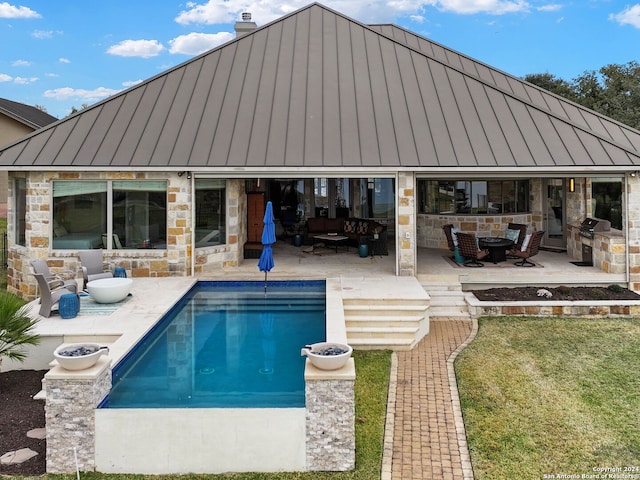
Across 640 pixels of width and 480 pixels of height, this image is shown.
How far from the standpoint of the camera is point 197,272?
12.5 m

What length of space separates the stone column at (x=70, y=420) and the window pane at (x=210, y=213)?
742cm

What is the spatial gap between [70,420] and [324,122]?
9.31 m

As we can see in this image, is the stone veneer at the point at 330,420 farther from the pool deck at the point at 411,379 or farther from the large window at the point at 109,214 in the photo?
the large window at the point at 109,214

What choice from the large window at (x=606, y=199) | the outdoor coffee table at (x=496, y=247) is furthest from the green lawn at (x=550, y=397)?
the large window at (x=606, y=199)

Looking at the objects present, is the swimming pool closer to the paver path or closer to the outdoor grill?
the paver path

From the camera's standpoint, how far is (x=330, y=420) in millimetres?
5188

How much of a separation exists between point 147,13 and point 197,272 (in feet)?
94.6

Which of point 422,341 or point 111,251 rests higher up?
point 111,251

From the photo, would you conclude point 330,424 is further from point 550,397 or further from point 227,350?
point 550,397

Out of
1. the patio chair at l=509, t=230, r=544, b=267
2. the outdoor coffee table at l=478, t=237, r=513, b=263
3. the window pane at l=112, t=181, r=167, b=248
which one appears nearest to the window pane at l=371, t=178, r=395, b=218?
the outdoor coffee table at l=478, t=237, r=513, b=263

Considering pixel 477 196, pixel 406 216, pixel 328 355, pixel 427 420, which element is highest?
pixel 477 196

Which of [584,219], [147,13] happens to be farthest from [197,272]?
[147,13]

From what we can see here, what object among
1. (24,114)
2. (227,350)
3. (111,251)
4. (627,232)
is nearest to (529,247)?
(627,232)

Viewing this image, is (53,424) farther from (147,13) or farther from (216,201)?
(147,13)
